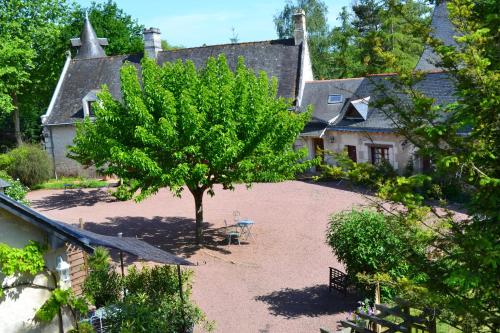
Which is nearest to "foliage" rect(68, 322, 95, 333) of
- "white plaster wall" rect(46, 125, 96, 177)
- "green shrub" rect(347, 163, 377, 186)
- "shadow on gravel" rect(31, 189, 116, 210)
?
"green shrub" rect(347, 163, 377, 186)

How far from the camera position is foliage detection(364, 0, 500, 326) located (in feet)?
14.7

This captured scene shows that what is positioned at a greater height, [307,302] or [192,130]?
[192,130]

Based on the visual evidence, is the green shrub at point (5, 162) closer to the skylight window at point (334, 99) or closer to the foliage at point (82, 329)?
the skylight window at point (334, 99)

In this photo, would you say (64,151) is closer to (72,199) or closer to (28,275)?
(72,199)

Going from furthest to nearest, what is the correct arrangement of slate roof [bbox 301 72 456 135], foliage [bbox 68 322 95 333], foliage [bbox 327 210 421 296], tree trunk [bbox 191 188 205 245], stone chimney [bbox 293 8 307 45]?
1. stone chimney [bbox 293 8 307 45]
2. slate roof [bbox 301 72 456 135]
3. tree trunk [bbox 191 188 205 245]
4. foliage [bbox 327 210 421 296]
5. foliage [bbox 68 322 95 333]

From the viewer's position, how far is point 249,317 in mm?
11484

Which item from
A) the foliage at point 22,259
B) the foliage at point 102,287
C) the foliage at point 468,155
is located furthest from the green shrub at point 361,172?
the foliage at point 102,287

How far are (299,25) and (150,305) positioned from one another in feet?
73.1

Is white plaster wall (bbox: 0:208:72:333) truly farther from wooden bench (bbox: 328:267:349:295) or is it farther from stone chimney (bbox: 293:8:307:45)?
stone chimney (bbox: 293:8:307:45)

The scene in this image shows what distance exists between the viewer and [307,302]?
479 inches

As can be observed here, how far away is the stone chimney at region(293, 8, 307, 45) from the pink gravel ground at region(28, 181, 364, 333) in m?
8.72

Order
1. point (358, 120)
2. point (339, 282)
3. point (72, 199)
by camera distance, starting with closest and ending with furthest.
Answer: point (339, 282), point (72, 199), point (358, 120)

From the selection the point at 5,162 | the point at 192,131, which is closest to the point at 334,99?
the point at 192,131

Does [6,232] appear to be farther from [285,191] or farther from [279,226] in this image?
[285,191]
